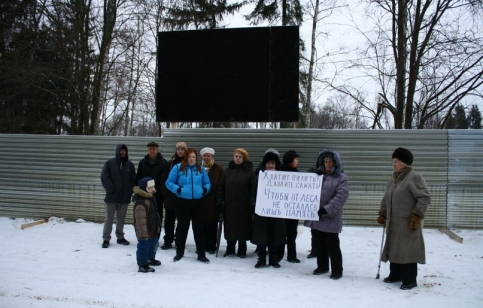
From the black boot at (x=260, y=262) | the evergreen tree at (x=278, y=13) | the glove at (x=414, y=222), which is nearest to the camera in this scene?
the glove at (x=414, y=222)

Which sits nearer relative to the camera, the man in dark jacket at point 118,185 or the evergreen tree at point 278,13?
the man in dark jacket at point 118,185

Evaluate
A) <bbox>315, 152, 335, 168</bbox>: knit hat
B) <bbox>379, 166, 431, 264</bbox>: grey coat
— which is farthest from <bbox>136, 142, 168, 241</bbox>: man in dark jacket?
<bbox>379, 166, 431, 264</bbox>: grey coat

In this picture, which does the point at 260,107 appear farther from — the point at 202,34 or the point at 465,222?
the point at 465,222

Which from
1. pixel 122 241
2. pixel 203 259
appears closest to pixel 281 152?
pixel 203 259

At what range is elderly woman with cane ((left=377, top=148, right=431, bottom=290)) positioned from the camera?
546 centimetres

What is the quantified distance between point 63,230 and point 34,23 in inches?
547

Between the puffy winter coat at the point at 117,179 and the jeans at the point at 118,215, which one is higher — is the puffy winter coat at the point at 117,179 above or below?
above

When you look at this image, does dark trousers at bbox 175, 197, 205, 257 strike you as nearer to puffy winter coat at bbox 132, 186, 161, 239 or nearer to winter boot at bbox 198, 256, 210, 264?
winter boot at bbox 198, 256, 210, 264

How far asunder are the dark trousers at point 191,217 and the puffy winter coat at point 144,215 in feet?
1.62

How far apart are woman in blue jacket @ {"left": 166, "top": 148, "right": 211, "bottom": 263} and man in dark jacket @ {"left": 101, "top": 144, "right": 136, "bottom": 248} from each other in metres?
1.55

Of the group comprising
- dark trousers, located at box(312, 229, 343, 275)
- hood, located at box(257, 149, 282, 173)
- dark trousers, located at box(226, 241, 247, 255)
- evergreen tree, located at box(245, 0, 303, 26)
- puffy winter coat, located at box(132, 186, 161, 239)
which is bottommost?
dark trousers, located at box(226, 241, 247, 255)

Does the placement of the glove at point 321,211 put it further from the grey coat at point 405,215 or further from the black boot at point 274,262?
the black boot at point 274,262

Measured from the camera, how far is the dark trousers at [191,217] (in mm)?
6699

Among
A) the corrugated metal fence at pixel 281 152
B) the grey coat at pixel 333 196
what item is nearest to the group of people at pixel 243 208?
the grey coat at pixel 333 196
